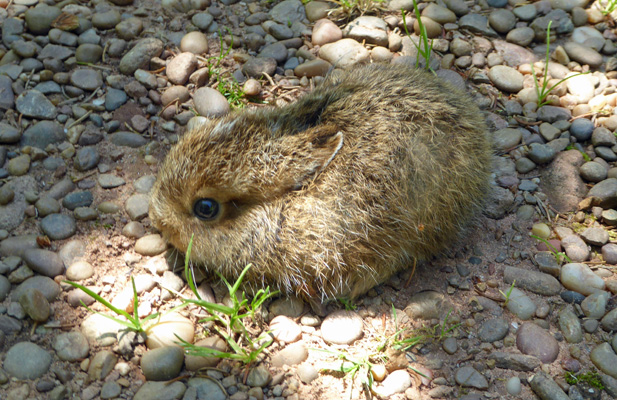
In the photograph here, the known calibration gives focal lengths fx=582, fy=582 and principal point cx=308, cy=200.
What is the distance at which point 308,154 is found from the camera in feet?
13.4

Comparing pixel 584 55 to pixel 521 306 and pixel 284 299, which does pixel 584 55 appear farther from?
pixel 284 299

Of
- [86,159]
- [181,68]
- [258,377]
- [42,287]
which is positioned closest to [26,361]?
[42,287]

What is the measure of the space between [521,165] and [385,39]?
1920mm

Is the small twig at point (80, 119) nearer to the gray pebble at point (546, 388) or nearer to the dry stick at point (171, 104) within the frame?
the dry stick at point (171, 104)

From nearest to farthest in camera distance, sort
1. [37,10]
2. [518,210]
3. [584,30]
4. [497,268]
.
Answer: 1. [497,268]
2. [518,210]
3. [37,10]
4. [584,30]

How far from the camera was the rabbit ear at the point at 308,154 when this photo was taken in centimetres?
407

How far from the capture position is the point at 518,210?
4922mm

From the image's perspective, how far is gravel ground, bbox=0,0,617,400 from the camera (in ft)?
12.4

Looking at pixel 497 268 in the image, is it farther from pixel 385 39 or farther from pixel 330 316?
pixel 385 39

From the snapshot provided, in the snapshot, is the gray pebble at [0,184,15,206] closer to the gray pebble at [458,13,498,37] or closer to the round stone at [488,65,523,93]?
the round stone at [488,65,523,93]

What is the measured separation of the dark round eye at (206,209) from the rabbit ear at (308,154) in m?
0.53

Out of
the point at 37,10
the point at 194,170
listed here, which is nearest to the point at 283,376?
the point at 194,170

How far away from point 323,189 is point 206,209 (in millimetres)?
862

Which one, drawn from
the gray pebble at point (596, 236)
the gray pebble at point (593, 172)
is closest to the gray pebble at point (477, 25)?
the gray pebble at point (593, 172)
